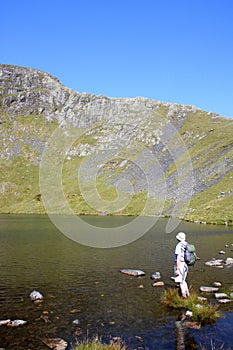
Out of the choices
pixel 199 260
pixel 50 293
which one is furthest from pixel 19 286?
pixel 199 260

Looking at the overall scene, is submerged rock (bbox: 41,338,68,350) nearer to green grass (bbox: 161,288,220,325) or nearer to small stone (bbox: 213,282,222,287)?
green grass (bbox: 161,288,220,325)

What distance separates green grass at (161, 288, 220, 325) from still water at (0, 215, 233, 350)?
52 cm

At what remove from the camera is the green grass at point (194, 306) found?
19703 mm

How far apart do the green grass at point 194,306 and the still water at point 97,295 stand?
520 millimetres

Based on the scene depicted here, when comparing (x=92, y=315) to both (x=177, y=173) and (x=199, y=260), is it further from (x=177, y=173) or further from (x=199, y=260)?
(x=177, y=173)

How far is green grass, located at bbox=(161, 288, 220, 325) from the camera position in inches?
776

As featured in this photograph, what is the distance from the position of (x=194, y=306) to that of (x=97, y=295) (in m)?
7.77

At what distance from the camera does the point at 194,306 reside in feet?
68.2

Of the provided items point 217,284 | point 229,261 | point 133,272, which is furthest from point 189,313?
point 229,261

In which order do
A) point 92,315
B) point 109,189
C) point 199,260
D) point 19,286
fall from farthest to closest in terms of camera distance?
point 109,189 < point 199,260 < point 19,286 < point 92,315

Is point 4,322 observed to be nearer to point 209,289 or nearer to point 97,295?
point 97,295

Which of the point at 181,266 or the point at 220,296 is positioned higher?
the point at 181,266

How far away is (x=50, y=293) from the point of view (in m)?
25.8

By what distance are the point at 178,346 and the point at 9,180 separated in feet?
597
